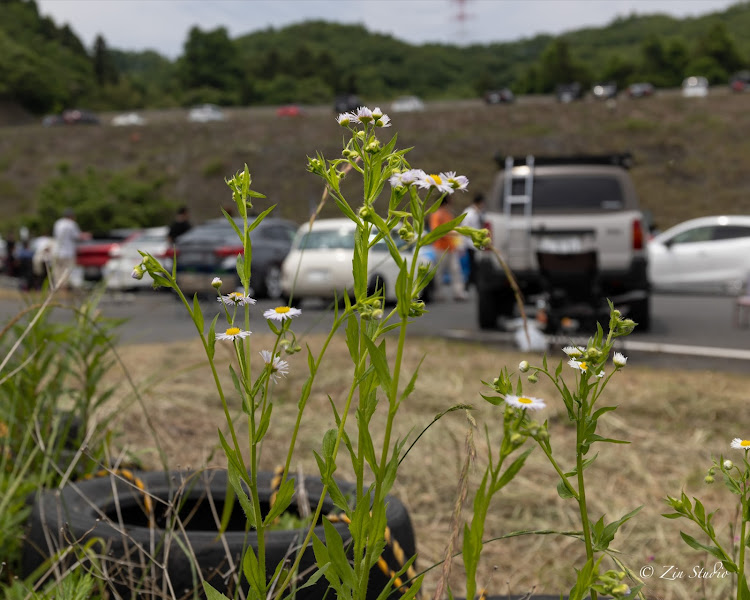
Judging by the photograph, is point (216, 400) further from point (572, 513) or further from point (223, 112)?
point (223, 112)

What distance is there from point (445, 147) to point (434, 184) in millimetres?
54816

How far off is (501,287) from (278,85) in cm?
10875

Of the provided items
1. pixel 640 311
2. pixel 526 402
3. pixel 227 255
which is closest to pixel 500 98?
pixel 227 255

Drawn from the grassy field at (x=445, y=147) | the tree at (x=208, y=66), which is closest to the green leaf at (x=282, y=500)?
the grassy field at (x=445, y=147)

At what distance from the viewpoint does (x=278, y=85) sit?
382 feet

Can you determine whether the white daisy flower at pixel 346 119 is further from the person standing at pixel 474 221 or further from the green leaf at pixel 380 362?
the person standing at pixel 474 221

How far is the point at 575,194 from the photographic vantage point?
11.2 metres

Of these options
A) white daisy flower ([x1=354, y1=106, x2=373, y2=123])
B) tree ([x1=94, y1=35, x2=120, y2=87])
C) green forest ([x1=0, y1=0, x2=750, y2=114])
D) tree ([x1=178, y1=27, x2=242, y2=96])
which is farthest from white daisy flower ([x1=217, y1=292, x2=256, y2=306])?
tree ([x1=94, y1=35, x2=120, y2=87])

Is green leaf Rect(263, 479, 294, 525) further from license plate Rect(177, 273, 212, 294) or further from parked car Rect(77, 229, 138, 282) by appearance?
parked car Rect(77, 229, 138, 282)

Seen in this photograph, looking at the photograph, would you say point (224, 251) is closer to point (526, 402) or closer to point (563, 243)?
point (563, 243)

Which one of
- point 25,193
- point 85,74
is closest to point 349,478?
point 25,193

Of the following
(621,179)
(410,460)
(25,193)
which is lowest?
(25,193)

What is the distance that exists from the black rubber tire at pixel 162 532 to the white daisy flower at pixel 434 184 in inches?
36.2

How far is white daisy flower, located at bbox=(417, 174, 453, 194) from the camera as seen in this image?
3.71 feet
